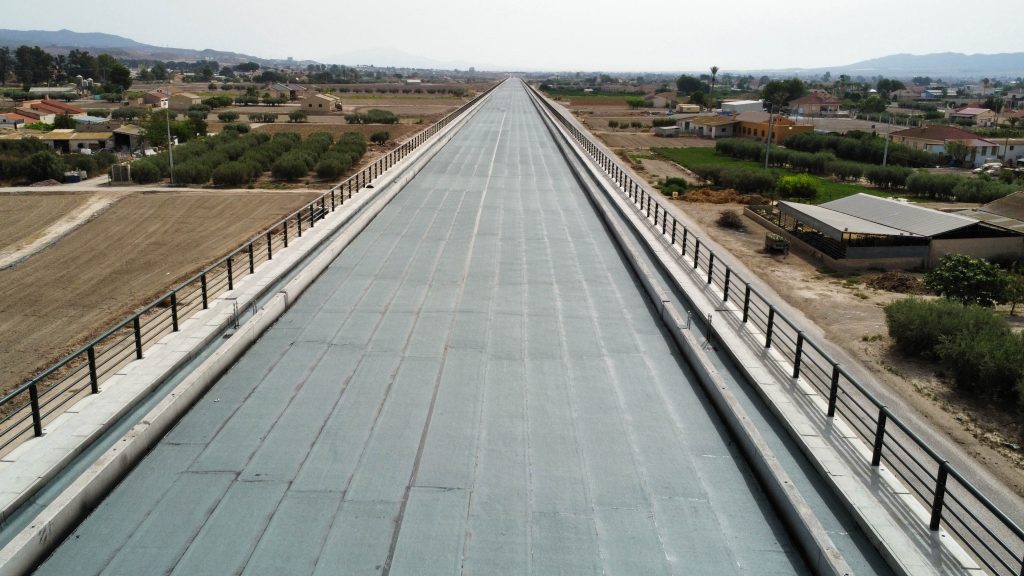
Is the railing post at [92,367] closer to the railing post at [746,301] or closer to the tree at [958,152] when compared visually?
the railing post at [746,301]

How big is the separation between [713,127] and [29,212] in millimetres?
67726

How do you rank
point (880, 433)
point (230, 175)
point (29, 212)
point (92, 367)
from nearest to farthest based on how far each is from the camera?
point (880, 433)
point (92, 367)
point (29, 212)
point (230, 175)

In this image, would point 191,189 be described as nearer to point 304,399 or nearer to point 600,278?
point 600,278

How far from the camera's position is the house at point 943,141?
65750mm

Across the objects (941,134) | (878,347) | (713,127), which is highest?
(713,127)

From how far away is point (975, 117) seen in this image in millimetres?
118625

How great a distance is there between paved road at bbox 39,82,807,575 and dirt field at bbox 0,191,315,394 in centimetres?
1128

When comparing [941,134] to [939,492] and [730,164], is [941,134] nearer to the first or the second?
[730,164]

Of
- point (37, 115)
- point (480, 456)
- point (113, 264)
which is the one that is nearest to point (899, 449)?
point (480, 456)

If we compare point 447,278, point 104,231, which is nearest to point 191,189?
point 104,231

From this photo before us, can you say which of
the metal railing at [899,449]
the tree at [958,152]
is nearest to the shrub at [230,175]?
the metal railing at [899,449]

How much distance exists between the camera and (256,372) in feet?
25.7

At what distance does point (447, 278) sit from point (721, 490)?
672 cm

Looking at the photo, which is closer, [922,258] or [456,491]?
[456,491]
